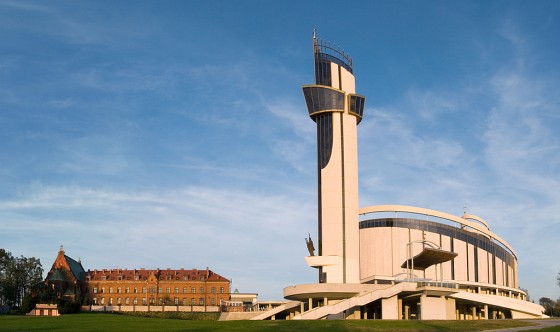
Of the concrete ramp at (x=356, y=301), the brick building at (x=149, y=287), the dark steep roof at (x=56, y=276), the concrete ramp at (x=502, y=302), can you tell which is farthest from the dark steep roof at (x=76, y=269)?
the concrete ramp at (x=502, y=302)

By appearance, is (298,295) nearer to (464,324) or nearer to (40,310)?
(464,324)

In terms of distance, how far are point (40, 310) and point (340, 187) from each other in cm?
5135

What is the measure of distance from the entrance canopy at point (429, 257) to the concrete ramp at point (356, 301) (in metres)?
3.73

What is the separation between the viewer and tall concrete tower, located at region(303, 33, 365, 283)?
254 feet

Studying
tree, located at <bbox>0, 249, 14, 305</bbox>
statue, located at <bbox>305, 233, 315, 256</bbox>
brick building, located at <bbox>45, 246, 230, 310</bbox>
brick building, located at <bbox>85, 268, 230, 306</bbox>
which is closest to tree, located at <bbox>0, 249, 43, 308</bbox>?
tree, located at <bbox>0, 249, 14, 305</bbox>

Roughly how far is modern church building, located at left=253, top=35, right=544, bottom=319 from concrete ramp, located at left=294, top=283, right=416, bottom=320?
0.33 ft

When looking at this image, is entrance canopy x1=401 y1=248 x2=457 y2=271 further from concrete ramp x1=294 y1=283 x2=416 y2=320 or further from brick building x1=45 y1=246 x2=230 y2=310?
brick building x1=45 y1=246 x2=230 y2=310

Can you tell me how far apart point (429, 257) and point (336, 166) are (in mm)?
16245

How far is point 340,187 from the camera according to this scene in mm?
79000

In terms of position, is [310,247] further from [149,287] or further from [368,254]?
[149,287]

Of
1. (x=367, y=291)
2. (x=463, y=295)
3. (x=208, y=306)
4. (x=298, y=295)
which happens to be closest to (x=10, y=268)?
(x=208, y=306)

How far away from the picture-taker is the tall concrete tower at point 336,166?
77.5 metres

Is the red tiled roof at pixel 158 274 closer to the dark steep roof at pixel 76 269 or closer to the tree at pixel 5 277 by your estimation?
the dark steep roof at pixel 76 269

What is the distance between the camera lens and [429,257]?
71.5 m
